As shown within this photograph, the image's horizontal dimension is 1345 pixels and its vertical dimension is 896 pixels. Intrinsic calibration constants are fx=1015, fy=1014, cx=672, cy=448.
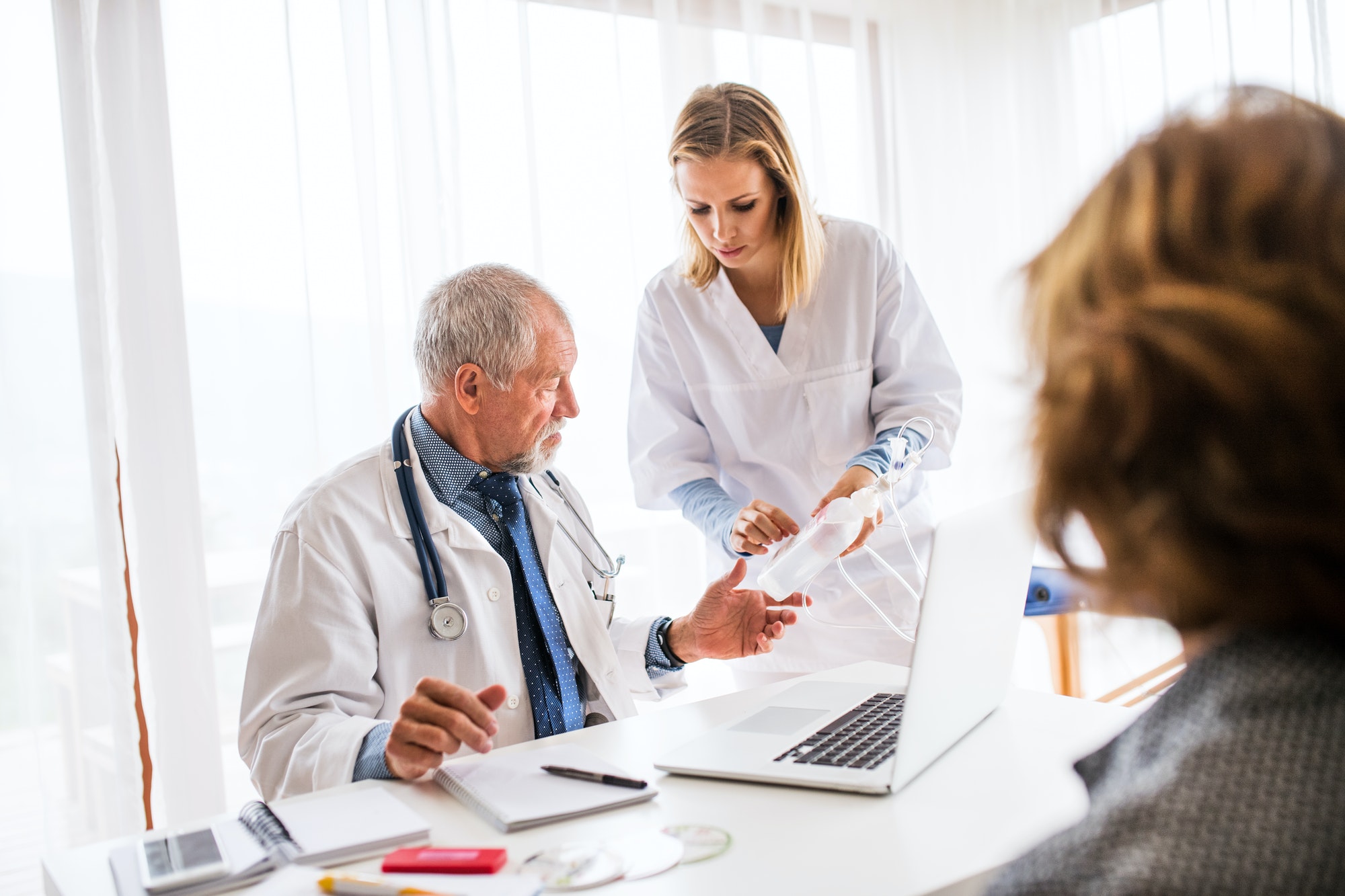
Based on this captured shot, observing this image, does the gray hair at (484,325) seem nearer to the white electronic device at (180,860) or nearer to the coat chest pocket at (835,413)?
the coat chest pocket at (835,413)

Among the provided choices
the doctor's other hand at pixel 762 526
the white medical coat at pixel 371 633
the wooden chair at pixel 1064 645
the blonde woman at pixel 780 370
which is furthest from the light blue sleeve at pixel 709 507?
the wooden chair at pixel 1064 645

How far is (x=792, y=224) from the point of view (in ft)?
6.54

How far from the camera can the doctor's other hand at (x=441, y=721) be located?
1099mm

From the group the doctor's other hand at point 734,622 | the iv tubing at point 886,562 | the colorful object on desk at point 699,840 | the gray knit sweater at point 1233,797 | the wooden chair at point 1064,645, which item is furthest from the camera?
the wooden chair at point 1064,645

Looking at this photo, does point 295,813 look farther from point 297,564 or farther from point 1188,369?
point 1188,369

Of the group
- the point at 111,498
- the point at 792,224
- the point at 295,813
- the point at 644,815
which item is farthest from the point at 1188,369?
the point at 111,498

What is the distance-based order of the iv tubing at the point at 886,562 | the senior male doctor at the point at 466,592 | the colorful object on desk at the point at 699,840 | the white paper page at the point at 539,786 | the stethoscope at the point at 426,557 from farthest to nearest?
the iv tubing at the point at 886,562 → the stethoscope at the point at 426,557 → the senior male doctor at the point at 466,592 → the white paper page at the point at 539,786 → the colorful object on desk at the point at 699,840

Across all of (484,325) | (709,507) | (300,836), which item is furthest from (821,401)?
(300,836)

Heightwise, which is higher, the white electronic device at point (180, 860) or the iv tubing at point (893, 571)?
the iv tubing at point (893, 571)

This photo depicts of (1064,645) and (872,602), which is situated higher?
(872,602)

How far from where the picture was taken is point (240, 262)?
222 centimetres

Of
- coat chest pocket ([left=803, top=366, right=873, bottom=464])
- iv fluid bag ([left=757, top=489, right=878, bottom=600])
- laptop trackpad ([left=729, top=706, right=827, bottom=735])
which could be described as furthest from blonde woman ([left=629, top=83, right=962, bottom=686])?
laptop trackpad ([left=729, top=706, right=827, bottom=735])

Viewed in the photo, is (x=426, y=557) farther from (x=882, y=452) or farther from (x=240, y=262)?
(x=240, y=262)

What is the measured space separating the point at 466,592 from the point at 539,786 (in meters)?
0.46
